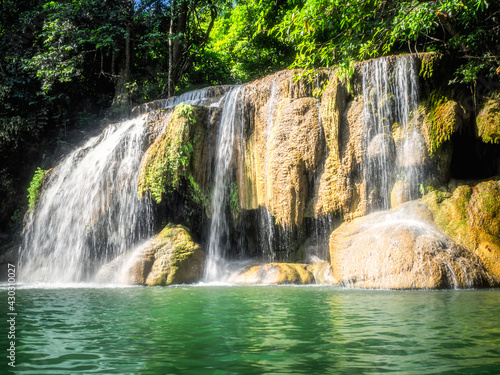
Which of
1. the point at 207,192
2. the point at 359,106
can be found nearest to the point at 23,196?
the point at 207,192

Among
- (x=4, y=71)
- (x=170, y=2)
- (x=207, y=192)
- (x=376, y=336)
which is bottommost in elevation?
(x=376, y=336)

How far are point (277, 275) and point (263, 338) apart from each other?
6602mm

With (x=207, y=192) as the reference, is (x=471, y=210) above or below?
below

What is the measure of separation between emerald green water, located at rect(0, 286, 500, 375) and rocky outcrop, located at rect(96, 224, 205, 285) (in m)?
4.83

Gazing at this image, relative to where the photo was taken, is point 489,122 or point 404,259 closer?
point 404,259

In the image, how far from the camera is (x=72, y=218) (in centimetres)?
1273

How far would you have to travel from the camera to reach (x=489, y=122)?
33.4ft

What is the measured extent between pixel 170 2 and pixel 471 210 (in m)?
16.9

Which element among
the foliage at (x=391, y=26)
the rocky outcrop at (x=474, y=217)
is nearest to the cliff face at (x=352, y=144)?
the foliage at (x=391, y=26)

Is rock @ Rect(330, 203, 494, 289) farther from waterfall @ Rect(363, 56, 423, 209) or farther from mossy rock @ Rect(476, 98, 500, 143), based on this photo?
mossy rock @ Rect(476, 98, 500, 143)

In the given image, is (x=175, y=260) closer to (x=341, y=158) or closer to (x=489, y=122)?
(x=341, y=158)

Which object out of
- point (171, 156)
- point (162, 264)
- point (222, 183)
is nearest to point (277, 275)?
point (162, 264)

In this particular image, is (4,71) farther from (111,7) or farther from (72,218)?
(72,218)

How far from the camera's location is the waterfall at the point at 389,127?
35.3 ft
